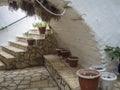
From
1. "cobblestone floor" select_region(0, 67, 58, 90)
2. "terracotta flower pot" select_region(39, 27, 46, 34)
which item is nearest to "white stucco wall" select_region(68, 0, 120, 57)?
"cobblestone floor" select_region(0, 67, 58, 90)

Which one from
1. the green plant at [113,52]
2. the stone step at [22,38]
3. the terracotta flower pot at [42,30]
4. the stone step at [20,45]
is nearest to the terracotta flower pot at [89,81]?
the green plant at [113,52]

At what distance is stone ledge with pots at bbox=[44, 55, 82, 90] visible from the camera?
290cm

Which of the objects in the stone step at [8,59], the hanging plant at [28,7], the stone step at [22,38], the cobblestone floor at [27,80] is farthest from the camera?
the stone step at [22,38]

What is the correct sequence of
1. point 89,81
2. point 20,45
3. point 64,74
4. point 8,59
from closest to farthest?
point 89,81
point 64,74
point 8,59
point 20,45

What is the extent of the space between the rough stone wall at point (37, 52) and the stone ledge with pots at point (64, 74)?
66 centimetres

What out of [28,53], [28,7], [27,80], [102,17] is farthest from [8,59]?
[102,17]

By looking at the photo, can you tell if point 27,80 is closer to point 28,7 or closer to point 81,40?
point 81,40

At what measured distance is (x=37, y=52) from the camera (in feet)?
17.1

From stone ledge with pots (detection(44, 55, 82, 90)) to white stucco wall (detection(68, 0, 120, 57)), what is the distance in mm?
698

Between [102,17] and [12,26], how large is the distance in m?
3.86

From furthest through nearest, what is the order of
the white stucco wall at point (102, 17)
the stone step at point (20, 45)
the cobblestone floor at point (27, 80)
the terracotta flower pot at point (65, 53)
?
the stone step at point (20, 45), the terracotta flower pot at point (65, 53), the cobblestone floor at point (27, 80), the white stucco wall at point (102, 17)

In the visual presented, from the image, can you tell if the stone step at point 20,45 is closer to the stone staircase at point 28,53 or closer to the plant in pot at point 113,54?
the stone staircase at point 28,53

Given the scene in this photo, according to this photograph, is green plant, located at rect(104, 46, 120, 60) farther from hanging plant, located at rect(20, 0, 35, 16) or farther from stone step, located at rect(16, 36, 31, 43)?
stone step, located at rect(16, 36, 31, 43)

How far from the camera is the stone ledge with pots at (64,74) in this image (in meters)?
2.90
